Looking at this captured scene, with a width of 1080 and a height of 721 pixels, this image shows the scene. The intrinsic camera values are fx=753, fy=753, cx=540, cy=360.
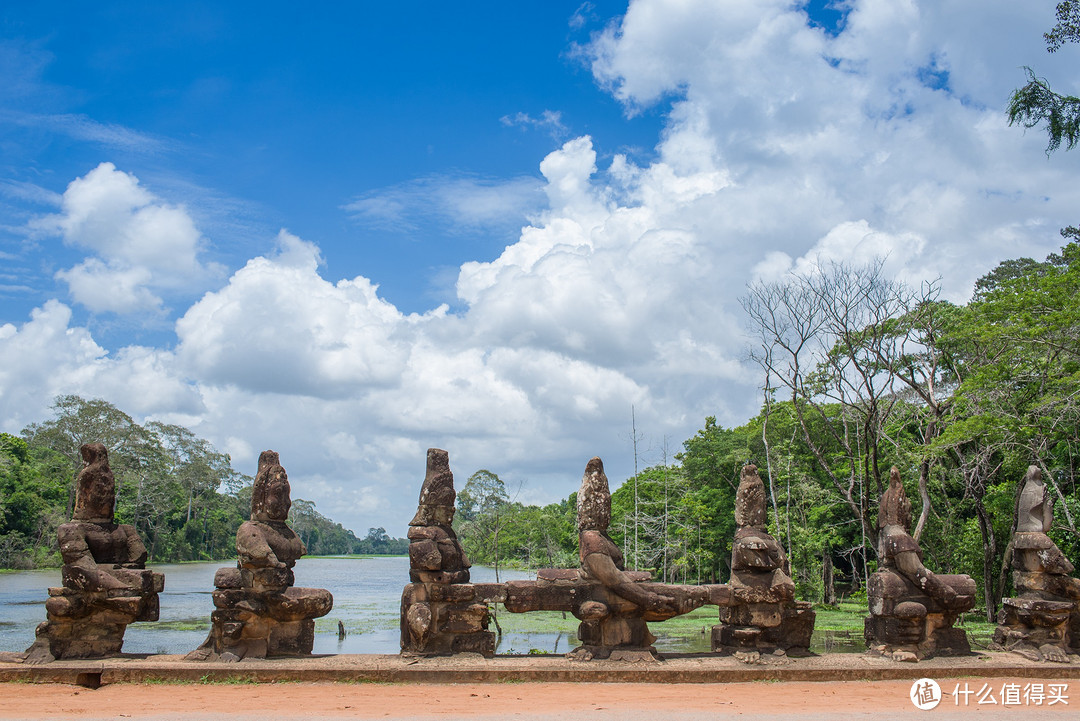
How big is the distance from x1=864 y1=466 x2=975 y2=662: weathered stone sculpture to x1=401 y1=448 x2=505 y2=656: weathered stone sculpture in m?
4.40

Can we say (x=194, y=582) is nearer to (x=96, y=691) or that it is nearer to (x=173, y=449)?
(x=173, y=449)

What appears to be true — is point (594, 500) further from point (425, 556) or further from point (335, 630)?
point (335, 630)

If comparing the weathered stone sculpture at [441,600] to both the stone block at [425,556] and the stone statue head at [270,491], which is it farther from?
the stone statue head at [270,491]

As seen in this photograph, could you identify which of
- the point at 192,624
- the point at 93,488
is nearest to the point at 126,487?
the point at 192,624

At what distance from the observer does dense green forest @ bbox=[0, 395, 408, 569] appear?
1492 inches

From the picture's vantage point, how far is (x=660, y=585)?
8.36 metres

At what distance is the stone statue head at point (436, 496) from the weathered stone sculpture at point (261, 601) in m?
1.33

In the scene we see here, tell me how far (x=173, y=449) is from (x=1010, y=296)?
162ft

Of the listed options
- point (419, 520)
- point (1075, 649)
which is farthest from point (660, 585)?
point (1075, 649)

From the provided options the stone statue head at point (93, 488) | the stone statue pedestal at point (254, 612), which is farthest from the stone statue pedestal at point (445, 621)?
the stone statue head at point (93, 488)

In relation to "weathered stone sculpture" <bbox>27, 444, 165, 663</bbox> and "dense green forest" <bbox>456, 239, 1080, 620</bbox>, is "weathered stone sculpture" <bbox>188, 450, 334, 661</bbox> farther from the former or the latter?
"dense green forest" <bbox>456, 239, 1080, 620</bbox>

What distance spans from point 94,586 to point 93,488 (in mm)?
1140

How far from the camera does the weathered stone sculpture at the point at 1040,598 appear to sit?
8.77 metres

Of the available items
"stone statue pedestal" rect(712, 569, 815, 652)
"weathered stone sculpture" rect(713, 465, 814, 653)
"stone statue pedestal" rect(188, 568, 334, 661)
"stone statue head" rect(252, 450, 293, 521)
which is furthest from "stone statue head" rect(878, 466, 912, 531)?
"stone statue head" rect(252, 450, 293, 521)
